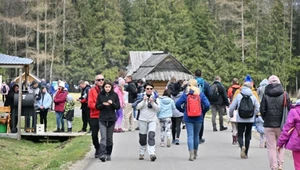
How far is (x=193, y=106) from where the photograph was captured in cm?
1439

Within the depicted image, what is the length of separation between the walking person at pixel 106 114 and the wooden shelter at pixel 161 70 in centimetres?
4444

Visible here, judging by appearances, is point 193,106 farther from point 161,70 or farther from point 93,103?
point 161,70

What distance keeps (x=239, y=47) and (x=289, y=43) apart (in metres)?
6.96

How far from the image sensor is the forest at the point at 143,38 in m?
76.0

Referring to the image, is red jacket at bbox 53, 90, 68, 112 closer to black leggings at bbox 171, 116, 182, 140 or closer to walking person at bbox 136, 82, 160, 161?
black leggings at bbox 171, 116, 182, 140

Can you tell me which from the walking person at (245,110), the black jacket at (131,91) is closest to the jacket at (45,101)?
the black jacket at (131,91)

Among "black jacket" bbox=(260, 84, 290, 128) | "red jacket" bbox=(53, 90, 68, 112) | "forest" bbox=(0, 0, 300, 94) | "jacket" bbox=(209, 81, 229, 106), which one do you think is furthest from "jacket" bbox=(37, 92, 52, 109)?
"forest" bbox=(0, 0, 300, 94)

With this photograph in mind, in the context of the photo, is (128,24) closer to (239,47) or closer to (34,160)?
(239,47)

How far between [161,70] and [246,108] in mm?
46158

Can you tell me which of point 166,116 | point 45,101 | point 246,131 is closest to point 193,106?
point 246,131

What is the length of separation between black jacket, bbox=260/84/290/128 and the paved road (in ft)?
4.66

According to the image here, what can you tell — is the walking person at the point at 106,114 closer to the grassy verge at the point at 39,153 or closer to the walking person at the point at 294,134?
the grassy verge at the point at 39,153

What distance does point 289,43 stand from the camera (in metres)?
80.3

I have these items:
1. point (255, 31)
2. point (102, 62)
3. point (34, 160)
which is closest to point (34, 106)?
point (34, 160)
